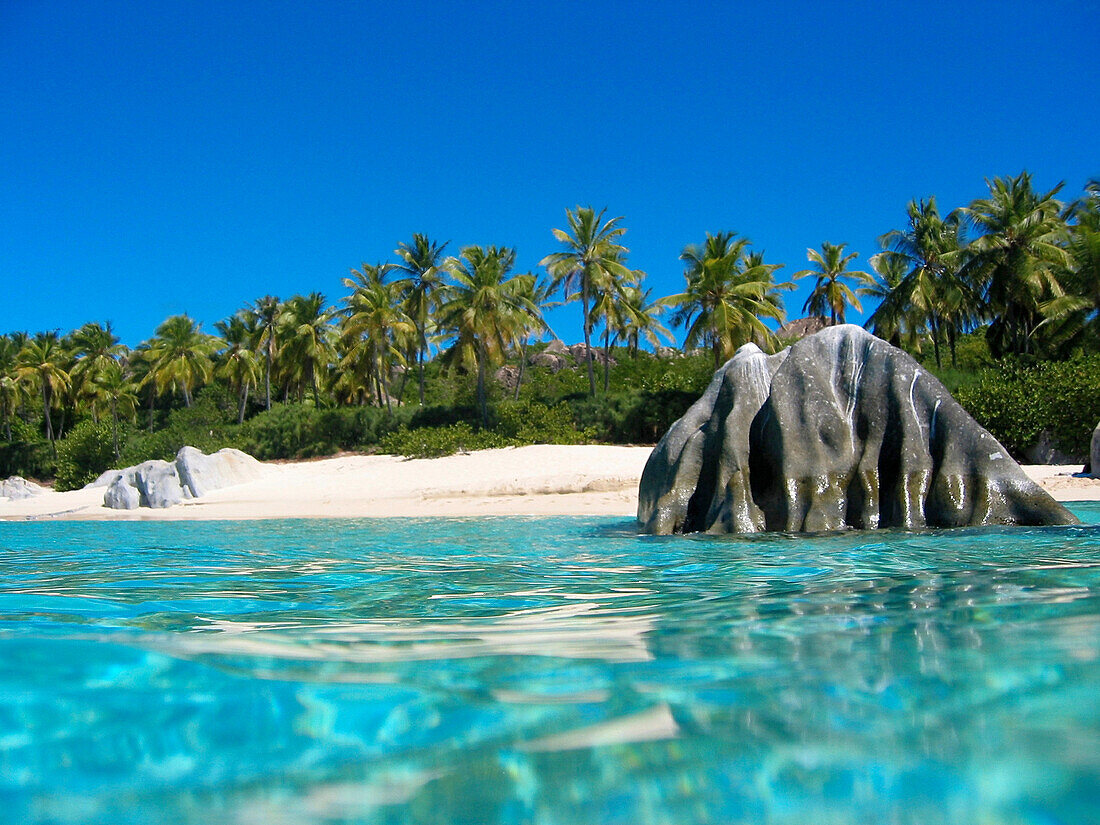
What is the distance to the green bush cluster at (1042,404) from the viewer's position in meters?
19.3

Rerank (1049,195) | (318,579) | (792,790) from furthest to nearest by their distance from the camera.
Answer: (1049,195) → (318,579) → (792,790)

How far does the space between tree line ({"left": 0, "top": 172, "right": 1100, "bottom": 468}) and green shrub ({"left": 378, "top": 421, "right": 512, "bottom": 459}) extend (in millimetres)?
2747

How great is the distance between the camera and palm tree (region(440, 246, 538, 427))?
33250 millimetres

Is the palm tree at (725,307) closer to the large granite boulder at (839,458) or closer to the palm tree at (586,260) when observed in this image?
the palm tree at (586,260)

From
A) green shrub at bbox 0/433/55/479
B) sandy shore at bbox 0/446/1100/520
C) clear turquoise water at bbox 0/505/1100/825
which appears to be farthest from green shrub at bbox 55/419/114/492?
clear turquoise water at bbox 0/505/1100/825

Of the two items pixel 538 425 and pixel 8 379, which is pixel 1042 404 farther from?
pixel 8 379

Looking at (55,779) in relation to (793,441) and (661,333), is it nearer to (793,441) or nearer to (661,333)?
(793,441)

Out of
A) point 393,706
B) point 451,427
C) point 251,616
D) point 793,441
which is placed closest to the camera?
point 393,706

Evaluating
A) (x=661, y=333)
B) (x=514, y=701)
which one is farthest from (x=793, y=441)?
(x=661, y=333)

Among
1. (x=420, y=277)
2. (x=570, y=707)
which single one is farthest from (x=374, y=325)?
(x=570, y=707)

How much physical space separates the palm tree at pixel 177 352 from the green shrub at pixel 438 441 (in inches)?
775

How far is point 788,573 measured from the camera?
12.7 ft

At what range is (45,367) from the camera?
4438 centimetres

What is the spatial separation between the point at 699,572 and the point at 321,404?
51112 mm
